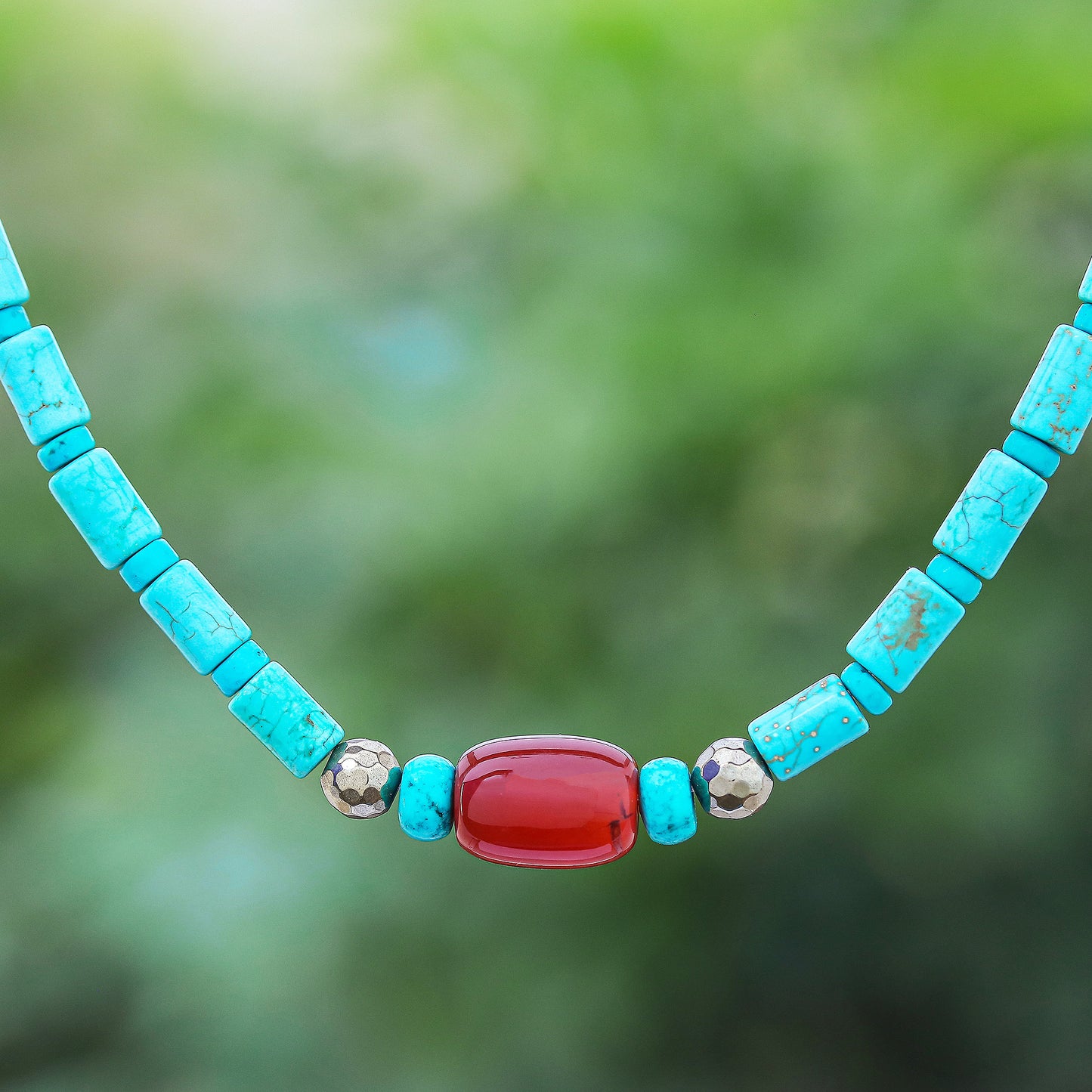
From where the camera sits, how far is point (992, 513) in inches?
23.6

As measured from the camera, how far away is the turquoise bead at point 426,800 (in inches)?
23.8

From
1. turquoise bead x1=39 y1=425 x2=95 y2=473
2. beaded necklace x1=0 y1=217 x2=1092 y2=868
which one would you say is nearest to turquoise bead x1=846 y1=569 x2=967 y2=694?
beaded necklace x1=0 y1=217 x2=1092 y2=868

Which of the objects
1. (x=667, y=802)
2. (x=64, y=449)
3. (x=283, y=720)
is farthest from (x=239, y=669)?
(x=667, y=802)

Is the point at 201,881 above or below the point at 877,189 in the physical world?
below

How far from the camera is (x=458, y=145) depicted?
0.79 meters

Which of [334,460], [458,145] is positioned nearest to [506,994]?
[334,460]

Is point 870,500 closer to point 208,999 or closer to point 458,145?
point 458,145

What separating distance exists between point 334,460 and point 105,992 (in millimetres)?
429

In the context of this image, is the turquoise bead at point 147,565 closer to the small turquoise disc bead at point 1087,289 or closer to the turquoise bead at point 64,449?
the turquoise bead at point 64,449

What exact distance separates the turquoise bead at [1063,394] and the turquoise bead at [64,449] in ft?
1.77

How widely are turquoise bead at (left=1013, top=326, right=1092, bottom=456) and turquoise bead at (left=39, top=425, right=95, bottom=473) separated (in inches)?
21.3

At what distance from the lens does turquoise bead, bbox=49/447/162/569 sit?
596mm

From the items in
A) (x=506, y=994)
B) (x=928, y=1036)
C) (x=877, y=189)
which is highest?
(x=877, y=189)

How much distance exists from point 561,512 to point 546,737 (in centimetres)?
25
